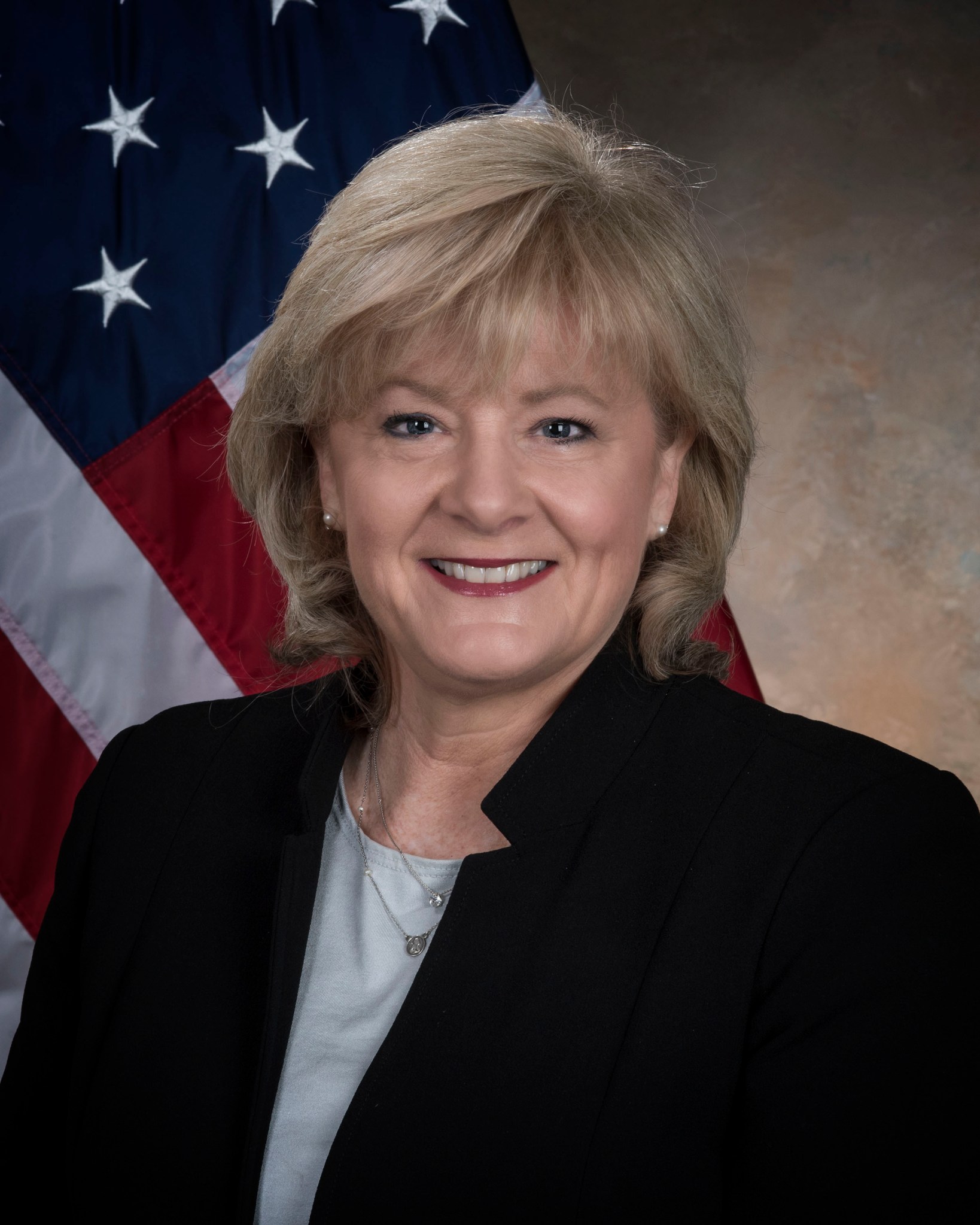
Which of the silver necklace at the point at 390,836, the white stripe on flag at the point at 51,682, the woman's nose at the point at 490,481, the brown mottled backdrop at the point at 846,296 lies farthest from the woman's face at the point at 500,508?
the brown mottled backdrop at the point at 846,296

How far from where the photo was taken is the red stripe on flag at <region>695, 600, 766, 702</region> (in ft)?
8.07

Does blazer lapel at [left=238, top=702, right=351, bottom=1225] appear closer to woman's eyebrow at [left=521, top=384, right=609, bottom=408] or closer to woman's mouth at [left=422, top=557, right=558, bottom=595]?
woman's mouth at [left=422, top=557, right=558, bottom=595]

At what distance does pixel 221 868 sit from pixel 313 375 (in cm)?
70

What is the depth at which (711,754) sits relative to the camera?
Answer: 1451 mm

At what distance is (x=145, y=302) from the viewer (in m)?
2.47

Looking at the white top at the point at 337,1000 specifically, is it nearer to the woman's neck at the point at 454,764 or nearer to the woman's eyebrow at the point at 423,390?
the woman's neck at the point at 454,764

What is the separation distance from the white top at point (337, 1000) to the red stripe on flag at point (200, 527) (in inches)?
38.4

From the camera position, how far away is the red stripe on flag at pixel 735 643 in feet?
8.07

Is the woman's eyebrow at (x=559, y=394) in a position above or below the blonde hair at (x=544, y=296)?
below

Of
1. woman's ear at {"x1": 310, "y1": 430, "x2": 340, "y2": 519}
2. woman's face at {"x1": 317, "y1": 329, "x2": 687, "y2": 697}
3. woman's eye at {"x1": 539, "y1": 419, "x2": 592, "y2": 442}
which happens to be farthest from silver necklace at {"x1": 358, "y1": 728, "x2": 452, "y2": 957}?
woman's eye at {"x1": 539, "y1": 419, "x2": 592, "y2": 442}

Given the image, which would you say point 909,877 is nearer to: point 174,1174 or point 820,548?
point 174,1174

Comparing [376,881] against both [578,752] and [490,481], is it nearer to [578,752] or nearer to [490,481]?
[578,752]

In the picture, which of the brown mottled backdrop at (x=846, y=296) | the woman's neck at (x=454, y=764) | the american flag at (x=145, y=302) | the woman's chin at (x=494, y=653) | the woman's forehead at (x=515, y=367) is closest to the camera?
the woman's forehead at (x=515, y=367)

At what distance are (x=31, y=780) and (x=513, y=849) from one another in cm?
151
